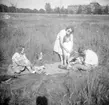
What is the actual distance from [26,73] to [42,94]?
→ 691 millimetres

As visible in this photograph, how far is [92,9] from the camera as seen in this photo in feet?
9.73

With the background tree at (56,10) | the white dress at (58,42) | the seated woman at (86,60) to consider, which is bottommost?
the seated woman at (86,60)

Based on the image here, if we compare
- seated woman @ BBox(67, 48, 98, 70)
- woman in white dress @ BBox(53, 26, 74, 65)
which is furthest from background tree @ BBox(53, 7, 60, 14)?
seated woman @ BBox(67, 48, 98, 70)

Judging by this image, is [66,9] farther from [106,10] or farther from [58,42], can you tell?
[106,10]

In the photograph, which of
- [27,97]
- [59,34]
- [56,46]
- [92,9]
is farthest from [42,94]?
[92,9]

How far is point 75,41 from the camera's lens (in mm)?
3143

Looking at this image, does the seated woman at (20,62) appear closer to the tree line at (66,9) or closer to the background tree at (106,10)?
the tree line at (66,9)

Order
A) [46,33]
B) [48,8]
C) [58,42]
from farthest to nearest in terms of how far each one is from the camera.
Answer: [58,42]
[46,33]
[48,8]

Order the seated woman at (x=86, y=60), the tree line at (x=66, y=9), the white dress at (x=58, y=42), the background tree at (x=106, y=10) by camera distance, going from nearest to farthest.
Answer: the tree line at (x=66, y=9)
the background tree at (x=106, y=10)
the white dress at (x=58, y=42)
the seated woman at (x=86, y=60)

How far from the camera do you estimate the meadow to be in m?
2.39

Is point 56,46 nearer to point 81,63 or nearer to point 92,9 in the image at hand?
point 81,63

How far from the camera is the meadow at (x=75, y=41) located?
239 cm

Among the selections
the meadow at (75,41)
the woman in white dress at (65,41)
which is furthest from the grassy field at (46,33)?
the woman in white dress at (65,41)

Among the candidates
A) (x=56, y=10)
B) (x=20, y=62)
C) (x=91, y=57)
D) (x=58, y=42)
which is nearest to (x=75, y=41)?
(x=58, y=42)
